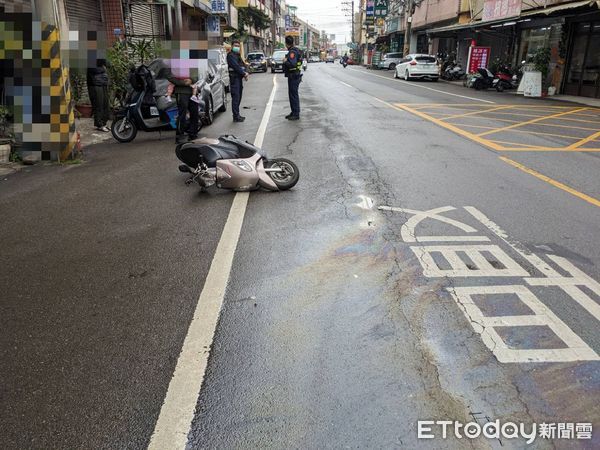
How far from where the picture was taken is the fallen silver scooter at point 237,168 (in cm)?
599

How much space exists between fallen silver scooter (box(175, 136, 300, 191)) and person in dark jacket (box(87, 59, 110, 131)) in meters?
5.57

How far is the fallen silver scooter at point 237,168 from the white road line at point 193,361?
1.53 meters

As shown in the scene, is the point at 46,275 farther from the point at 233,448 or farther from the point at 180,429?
the point at 233,448

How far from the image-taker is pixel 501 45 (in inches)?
1144

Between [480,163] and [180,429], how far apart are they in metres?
6.53

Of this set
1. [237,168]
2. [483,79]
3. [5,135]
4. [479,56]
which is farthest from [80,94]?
[479,56]

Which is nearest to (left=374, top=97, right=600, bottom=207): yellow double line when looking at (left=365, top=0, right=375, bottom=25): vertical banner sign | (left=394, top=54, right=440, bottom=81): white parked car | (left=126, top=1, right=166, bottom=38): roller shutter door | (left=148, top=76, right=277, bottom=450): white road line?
(left=148, top=76, right=277, bottom=450): white road line

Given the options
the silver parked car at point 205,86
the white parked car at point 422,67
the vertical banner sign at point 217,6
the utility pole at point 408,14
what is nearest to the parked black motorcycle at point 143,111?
the silver parked car at point 205,86

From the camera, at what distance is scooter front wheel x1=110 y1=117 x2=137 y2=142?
9.88 metres

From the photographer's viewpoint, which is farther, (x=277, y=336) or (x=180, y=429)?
(x=277, y=336)

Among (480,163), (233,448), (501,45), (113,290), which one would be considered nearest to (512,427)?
(233,448)

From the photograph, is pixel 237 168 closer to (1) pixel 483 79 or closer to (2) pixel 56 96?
(2) pixel 56 96

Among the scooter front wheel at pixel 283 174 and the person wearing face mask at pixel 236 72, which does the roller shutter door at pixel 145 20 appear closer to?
the person wearing face mask at pixel 236 72

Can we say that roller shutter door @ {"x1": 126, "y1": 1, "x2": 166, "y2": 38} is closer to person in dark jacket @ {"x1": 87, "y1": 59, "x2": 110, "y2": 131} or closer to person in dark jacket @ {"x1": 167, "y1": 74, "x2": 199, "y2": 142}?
person in dark jacket @ {"x1": 87, "y1": 59, "x2": 110, "y2": 131}
